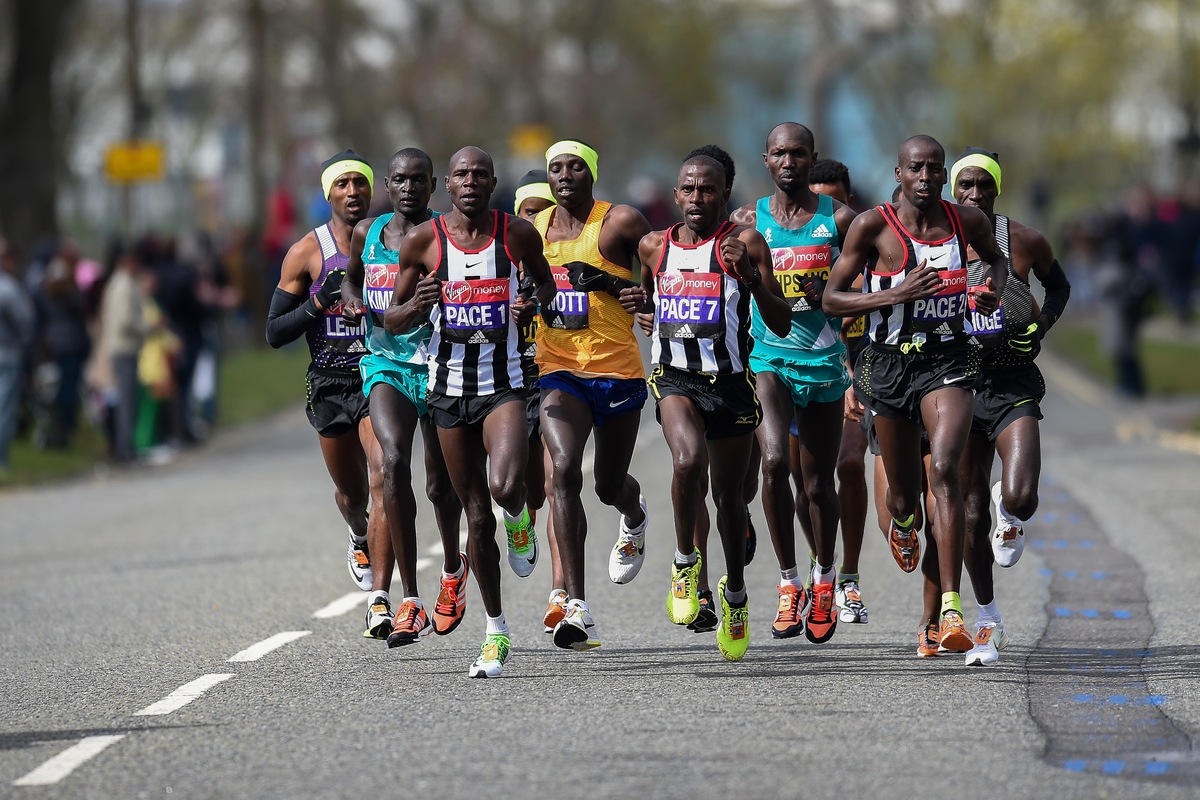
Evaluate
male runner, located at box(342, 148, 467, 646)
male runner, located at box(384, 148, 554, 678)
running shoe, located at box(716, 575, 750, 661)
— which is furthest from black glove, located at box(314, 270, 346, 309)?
running shoe, located at box(716, 575, 750, 661)

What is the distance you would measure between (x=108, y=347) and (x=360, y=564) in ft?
33.3

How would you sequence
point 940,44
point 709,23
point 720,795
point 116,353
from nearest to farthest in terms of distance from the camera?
1. point 720,795
2. point 116,353
3. point 940,44
4. point 709,23

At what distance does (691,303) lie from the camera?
834 centimetres

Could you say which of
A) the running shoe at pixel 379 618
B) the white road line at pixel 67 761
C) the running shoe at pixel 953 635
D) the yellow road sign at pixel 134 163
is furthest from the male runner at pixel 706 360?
the yellow road sign at pixel 134 163

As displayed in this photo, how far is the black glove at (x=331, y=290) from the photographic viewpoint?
9.22 metres

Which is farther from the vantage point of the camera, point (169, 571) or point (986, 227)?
point (169, 571)

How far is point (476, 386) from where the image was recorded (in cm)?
833

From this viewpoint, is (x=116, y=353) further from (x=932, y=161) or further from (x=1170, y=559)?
(x=932, y=161)

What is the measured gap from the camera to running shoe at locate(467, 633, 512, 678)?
26.9ft

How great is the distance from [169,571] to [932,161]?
602cm

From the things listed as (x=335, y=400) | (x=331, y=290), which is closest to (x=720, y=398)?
(x=331, y=290)

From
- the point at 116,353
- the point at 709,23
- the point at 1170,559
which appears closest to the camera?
the point at 1170,559

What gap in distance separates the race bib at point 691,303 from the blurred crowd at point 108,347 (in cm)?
1109

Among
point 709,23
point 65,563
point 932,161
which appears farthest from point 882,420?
point 709,23
